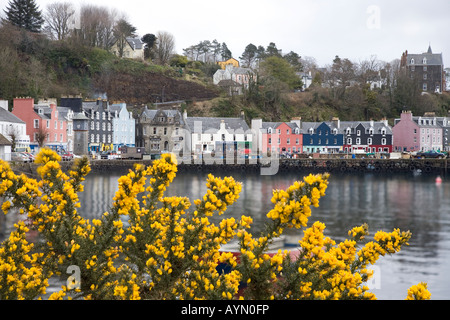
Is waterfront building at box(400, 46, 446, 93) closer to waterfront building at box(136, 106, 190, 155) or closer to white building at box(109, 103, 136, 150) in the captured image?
waterfront building at box(136, 106, 190, 155)

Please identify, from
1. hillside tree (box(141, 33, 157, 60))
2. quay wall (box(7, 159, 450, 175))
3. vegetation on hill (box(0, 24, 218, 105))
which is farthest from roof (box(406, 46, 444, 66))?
hillside tree (box(141, 33, 157, 60))

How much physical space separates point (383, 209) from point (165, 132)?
147 feet

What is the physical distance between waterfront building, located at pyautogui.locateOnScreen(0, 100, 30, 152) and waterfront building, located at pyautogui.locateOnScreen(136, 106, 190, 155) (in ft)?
71.3

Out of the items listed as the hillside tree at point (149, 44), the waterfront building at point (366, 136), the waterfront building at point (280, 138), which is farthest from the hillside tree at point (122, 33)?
the waterfront building at point (366, 136)

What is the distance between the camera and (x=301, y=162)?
73.4 meters

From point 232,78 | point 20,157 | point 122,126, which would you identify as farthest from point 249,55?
point 20,157

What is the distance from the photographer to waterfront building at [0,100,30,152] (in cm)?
5306

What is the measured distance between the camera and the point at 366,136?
81.9 m

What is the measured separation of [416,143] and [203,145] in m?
36.6

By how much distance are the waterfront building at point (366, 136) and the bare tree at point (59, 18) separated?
5448 centimetres

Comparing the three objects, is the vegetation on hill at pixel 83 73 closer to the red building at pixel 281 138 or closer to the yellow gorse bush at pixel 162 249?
the red building at pixel 281 138

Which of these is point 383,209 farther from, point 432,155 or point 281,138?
point 432,155

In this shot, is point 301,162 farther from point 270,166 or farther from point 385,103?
point 385,103
